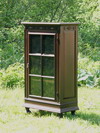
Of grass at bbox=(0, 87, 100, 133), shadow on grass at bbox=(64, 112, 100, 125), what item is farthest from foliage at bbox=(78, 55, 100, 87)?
shadow on grass at bbox=(64, 112, 100, 125)

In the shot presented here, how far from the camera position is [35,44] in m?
→ 6.25

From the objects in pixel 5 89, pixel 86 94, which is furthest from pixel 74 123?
pixel 5 89

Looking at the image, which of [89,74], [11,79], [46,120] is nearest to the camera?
[46,120]

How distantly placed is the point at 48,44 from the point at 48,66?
314 mm

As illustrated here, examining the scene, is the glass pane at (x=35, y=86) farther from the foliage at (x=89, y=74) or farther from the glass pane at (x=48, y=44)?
the foliage at (x=89, y=74)

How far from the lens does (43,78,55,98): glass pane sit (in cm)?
608

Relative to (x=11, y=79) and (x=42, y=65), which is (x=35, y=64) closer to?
(x=42, y=65)

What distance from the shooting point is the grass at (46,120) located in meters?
5.47

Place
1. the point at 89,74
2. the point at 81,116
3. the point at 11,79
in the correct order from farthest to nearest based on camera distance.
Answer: the point at 89,74 < the point at 11,79 < the point at 81,116

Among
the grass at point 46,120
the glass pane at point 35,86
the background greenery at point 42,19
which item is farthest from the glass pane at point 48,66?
the background greenery at point 42,19

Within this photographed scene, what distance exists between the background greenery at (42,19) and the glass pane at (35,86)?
5.04m

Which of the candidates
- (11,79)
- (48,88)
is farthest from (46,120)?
(11,79)

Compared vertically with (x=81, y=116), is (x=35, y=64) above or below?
above

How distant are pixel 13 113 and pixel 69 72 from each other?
105 centimetres
